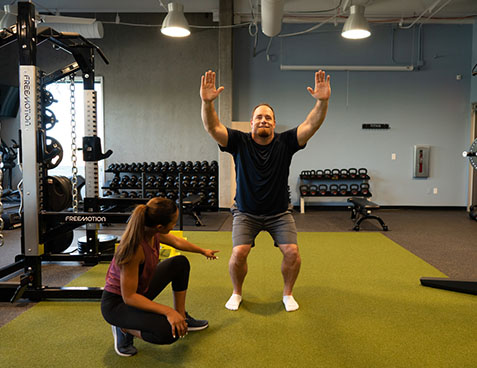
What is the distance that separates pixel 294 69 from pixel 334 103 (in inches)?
38.7

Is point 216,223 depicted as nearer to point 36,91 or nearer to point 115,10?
point 36,91

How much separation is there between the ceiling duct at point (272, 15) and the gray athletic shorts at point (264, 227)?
352 centimetres

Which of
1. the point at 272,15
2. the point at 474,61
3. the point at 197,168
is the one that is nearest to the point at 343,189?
the point at 197,168

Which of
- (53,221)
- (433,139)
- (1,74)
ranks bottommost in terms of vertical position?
(53,221)

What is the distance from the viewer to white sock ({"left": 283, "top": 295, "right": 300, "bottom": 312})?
2388 millimetres

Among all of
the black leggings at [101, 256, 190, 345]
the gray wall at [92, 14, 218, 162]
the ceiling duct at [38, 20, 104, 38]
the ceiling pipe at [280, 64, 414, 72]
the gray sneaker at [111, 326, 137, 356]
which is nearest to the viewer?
the black leggings at [101, 256, 190, 345]

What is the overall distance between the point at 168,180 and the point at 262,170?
463 cm

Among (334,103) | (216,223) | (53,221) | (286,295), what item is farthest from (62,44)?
(334,103)

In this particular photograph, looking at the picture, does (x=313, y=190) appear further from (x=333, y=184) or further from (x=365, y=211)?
(x=365, y=211)

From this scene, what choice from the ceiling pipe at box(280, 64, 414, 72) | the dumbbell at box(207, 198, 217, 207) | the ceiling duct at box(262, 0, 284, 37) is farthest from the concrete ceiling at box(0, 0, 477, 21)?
the dumbbell at box(207, 198, 217, 207)

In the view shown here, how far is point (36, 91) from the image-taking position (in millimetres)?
2477

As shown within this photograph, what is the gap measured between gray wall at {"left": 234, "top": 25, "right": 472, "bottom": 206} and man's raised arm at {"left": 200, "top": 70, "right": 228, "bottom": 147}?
493 centimetres

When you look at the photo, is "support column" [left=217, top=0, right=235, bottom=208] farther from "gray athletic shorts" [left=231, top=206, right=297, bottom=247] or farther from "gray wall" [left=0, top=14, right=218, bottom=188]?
"gray athletic shorts" [left=231, top=206, right=297, bottom=247]

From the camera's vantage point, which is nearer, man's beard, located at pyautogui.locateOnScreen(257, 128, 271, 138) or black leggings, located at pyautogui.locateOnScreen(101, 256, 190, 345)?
black leggings, located at pyautogui.locateOnScreen(101, 256, 190, 345)
